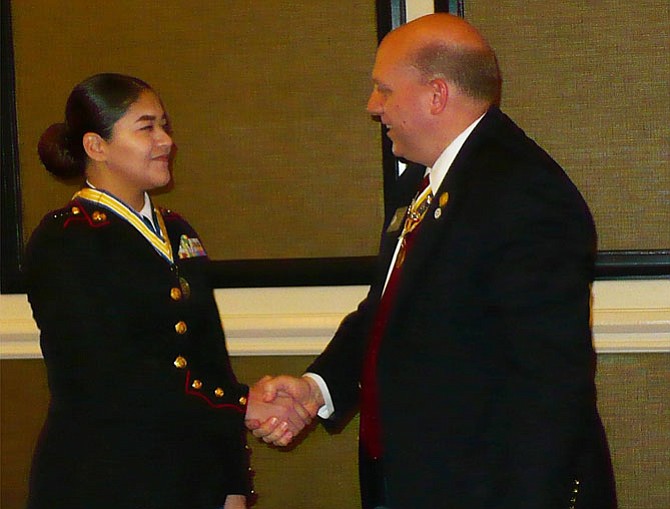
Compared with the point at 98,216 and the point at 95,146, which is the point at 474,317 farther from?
the point at 95,146

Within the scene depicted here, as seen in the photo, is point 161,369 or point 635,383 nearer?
point 161,369

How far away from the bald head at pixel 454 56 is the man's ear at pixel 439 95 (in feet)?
0.05

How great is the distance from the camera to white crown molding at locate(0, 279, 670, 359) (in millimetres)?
3225

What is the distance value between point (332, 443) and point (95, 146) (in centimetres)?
155

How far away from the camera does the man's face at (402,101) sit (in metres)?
2.32

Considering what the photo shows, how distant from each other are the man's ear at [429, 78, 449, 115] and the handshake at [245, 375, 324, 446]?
85cm

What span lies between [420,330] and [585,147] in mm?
1438

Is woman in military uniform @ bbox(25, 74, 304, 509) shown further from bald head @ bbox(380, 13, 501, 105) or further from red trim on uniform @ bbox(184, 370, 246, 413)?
bald head @ bbox(380, 13, 501, 105)

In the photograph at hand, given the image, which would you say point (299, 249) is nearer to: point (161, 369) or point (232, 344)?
point (232, 344)

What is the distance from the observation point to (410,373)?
2.11 metres

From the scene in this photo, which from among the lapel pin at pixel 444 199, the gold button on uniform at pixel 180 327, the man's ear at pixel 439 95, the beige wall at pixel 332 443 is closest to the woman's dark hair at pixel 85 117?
the gold button on uniform at pixel 180 327

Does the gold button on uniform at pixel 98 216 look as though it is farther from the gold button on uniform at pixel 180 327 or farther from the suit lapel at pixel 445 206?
the suit lapel at pixel 445 206

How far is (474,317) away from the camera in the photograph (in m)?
2.02

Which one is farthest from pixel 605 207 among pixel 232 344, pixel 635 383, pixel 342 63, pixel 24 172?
pixel 24 172
